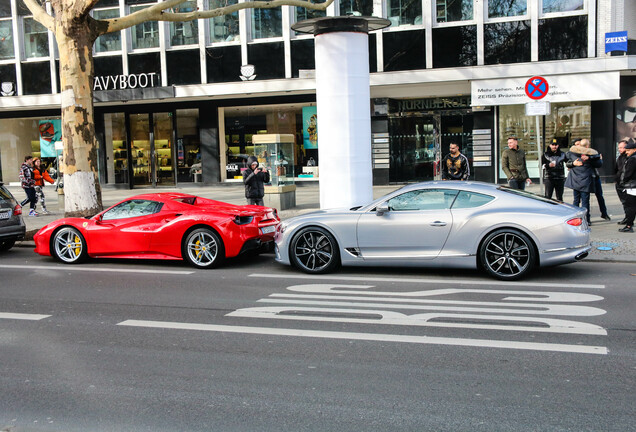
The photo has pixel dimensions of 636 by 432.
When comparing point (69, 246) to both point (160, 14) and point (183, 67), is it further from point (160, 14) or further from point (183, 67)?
point (183, 67)

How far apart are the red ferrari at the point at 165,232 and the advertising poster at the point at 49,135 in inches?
705

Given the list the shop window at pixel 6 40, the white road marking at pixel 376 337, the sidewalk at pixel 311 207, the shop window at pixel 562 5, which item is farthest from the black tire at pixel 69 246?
the shop window at pixel 6 40

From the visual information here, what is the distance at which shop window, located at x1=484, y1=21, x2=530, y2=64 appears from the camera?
20891 millimetres

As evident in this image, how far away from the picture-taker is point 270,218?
1098cm

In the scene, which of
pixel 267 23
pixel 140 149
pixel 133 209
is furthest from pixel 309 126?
pixel 133 209

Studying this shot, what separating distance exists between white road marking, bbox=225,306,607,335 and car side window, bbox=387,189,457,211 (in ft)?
8.05

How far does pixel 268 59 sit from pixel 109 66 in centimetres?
643

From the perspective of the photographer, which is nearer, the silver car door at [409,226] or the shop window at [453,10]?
the silver car door at [409,226]

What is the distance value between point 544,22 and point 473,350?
1745 centimetres

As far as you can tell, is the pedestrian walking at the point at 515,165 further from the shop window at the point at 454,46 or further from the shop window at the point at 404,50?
the shop window at the point at 404,50

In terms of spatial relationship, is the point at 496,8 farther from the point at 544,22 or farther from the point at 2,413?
the point at 2,413

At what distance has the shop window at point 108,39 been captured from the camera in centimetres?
2502

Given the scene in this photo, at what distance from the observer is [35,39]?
2634 cm

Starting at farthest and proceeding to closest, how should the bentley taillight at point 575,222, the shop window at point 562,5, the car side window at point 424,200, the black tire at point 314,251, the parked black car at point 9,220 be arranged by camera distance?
1. the shop window at point 562,5
2. the parked black car at point 9,220
3. the black tire at point 314,251
4. the car side window at point 424,200
5. the bentley taillight at point 575,222
